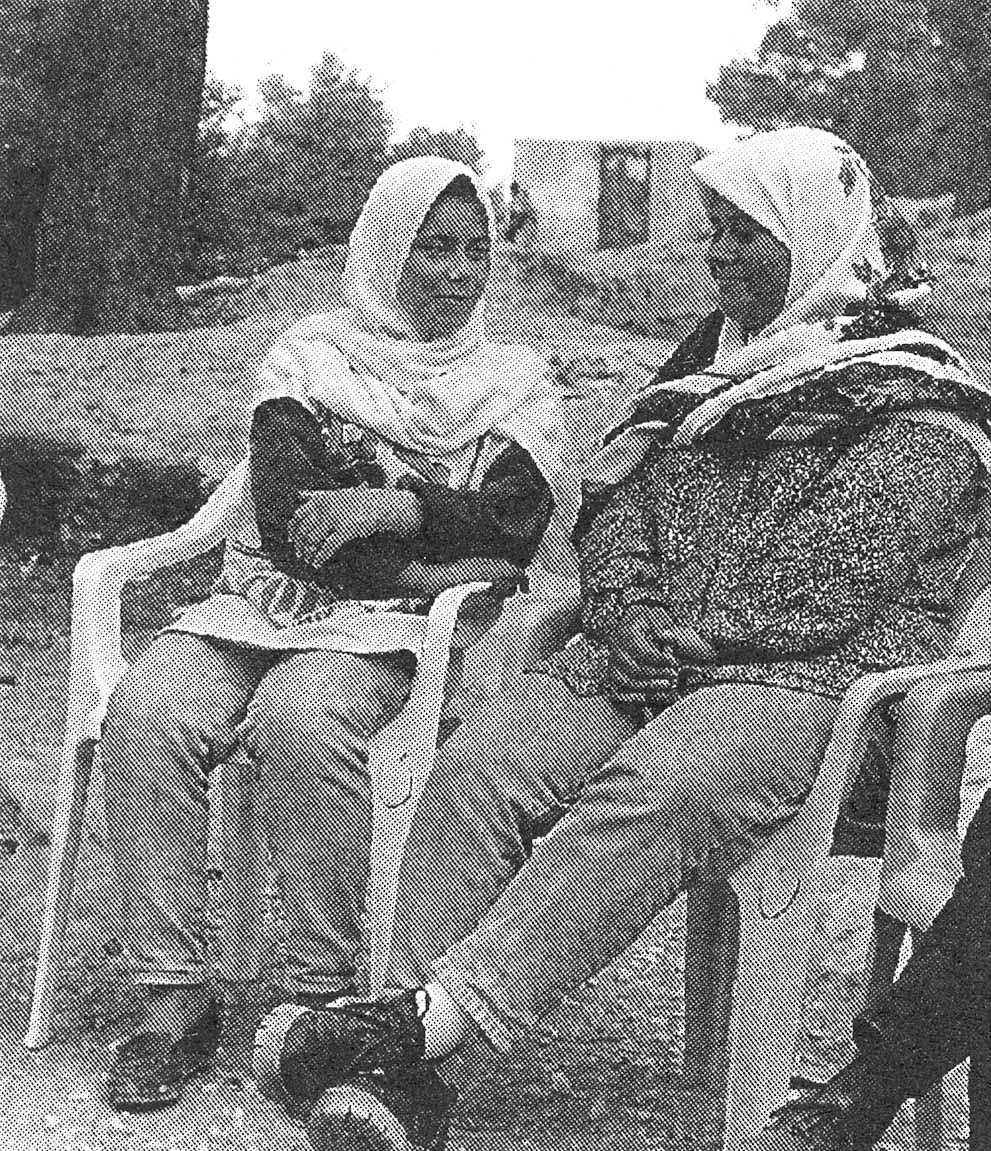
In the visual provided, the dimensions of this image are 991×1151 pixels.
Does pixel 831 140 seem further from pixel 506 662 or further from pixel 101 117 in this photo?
pixel 101 117

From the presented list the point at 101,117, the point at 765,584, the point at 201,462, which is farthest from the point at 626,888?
the point at 101,117

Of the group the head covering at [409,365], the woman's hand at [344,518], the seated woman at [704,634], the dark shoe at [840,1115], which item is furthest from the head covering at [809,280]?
the dark shoe at [840,1115]

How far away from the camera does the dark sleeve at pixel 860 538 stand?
1249mm

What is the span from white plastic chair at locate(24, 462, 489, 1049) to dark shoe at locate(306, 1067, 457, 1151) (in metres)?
0.10

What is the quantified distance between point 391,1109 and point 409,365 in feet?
2.11

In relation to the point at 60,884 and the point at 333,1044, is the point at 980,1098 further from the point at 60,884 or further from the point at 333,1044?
the point at 60,884

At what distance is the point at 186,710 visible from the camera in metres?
1.42

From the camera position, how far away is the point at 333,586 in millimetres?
1419

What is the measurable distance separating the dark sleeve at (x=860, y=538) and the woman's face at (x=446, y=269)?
0.35 metres

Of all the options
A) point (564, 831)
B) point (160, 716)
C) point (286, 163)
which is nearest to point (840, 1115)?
point (564, 831)

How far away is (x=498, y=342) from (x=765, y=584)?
1.06ft

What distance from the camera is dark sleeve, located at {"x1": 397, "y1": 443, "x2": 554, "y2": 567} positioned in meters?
1.37

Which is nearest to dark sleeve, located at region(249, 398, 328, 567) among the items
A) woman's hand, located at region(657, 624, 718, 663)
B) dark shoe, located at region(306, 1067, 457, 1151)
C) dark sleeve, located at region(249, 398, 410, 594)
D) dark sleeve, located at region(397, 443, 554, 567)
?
dark sleeve, located at region(249, 398, 410, 594)

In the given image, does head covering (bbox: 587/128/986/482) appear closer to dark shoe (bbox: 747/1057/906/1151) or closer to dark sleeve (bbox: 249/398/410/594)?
dark sleeve (bbox: 249/398/410/594)
